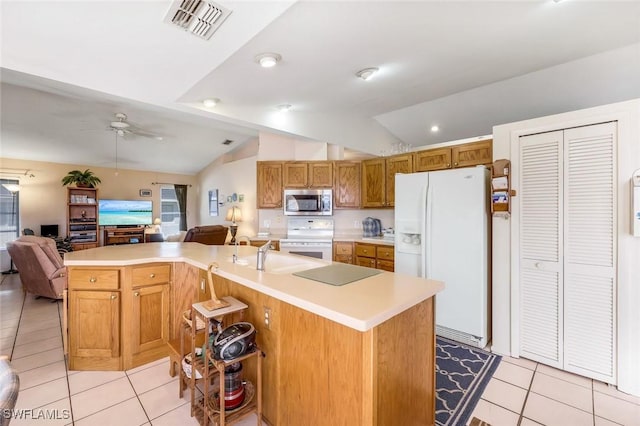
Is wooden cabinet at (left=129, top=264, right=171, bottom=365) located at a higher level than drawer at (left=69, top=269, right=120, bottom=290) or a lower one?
lower

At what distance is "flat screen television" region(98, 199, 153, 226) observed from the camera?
7.16 metres

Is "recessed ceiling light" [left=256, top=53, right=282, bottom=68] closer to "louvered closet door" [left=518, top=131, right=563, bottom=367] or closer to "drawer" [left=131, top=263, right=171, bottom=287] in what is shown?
"drawer" [left=131, top=263, right=171, bottom=287]

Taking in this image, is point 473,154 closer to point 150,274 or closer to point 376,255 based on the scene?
point 376,255

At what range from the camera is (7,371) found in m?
0.88

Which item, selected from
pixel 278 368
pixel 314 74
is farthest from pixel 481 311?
pixel 314 74

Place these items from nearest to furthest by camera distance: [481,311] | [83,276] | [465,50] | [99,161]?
[83,276] → [465,50] → [481,311] → [99,161]

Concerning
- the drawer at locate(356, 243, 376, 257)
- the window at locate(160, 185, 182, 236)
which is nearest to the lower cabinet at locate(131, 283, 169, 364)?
the drawer at locate(356, 243, 376, 257)

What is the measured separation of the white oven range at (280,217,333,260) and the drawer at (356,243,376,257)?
0.40m

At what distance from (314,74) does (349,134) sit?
193 cm

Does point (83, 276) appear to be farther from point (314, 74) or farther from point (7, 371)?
→ point (314, 74)

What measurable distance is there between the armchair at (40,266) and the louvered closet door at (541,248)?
533 cm

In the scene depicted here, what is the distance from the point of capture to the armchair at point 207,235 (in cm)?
514

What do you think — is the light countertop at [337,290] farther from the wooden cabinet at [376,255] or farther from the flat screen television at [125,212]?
the flat screen television at [125,212]

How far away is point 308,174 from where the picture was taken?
4582 millimetres
